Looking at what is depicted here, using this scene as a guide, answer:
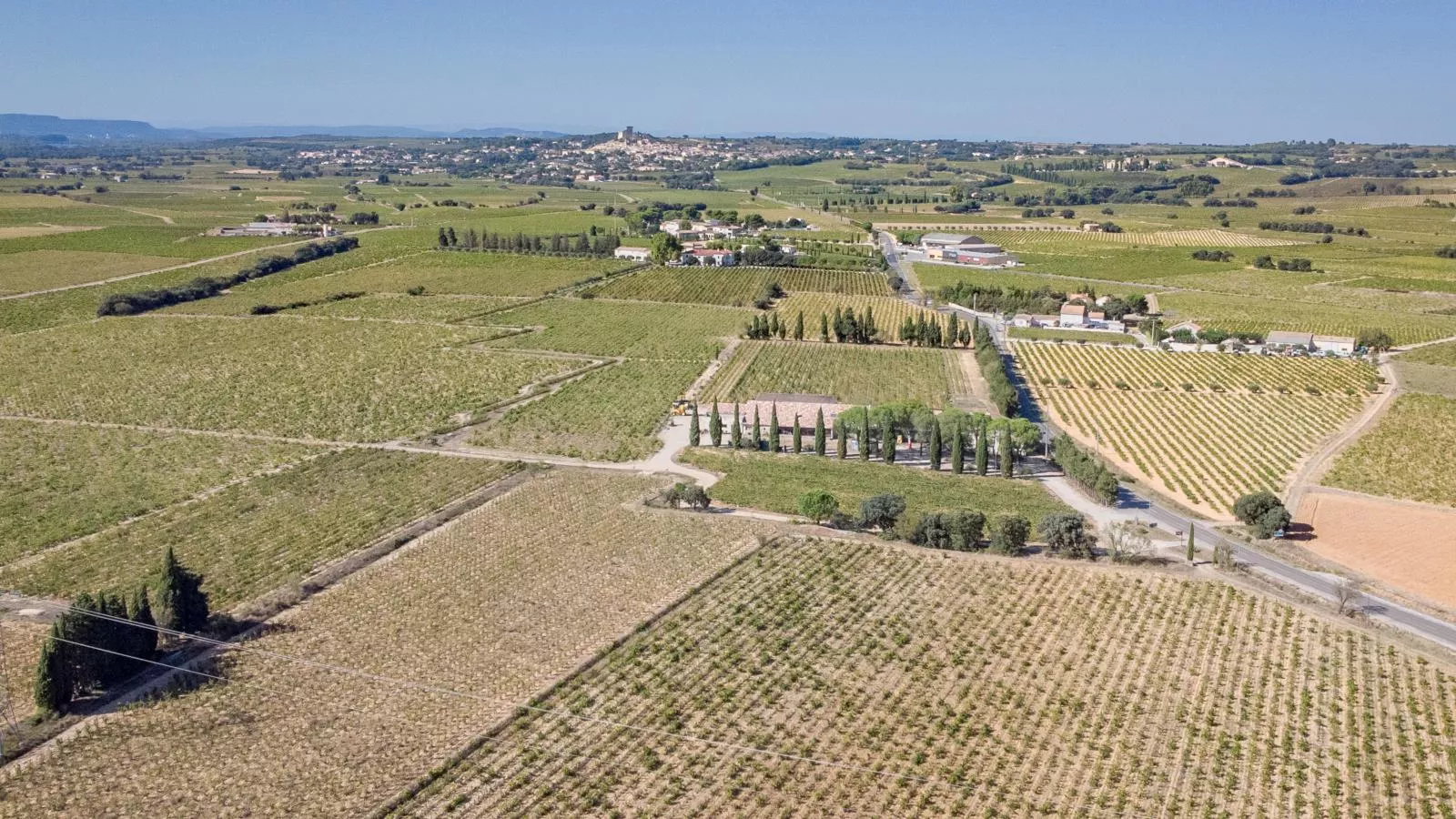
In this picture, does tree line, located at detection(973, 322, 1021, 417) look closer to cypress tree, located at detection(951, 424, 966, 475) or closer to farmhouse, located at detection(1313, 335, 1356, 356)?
cypress tree, located at detection(951, 424, 966, 475)

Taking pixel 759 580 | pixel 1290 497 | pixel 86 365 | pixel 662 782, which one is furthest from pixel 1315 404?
pixel 86 365

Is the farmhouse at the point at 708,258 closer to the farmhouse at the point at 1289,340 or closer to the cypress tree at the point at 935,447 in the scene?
the farmhouse at the point at 1289,340

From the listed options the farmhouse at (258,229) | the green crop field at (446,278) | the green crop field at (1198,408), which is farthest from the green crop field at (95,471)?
the farmhouse at (258,229)

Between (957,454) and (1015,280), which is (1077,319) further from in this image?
(957,454)

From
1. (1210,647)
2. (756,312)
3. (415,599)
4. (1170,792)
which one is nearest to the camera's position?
(1170,792)

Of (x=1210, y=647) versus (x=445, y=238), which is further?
(x=445, y=238)

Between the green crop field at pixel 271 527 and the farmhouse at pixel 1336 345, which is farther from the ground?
the farmhouse at pixel 1336 345

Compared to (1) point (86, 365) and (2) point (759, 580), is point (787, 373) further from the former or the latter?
(1) point (86, 365)

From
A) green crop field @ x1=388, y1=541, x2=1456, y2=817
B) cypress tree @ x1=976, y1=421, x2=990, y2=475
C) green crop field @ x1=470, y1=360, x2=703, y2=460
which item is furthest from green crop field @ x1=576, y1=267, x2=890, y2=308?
green crop field @ x1=388, y1=541, x2=1456, y2=817
